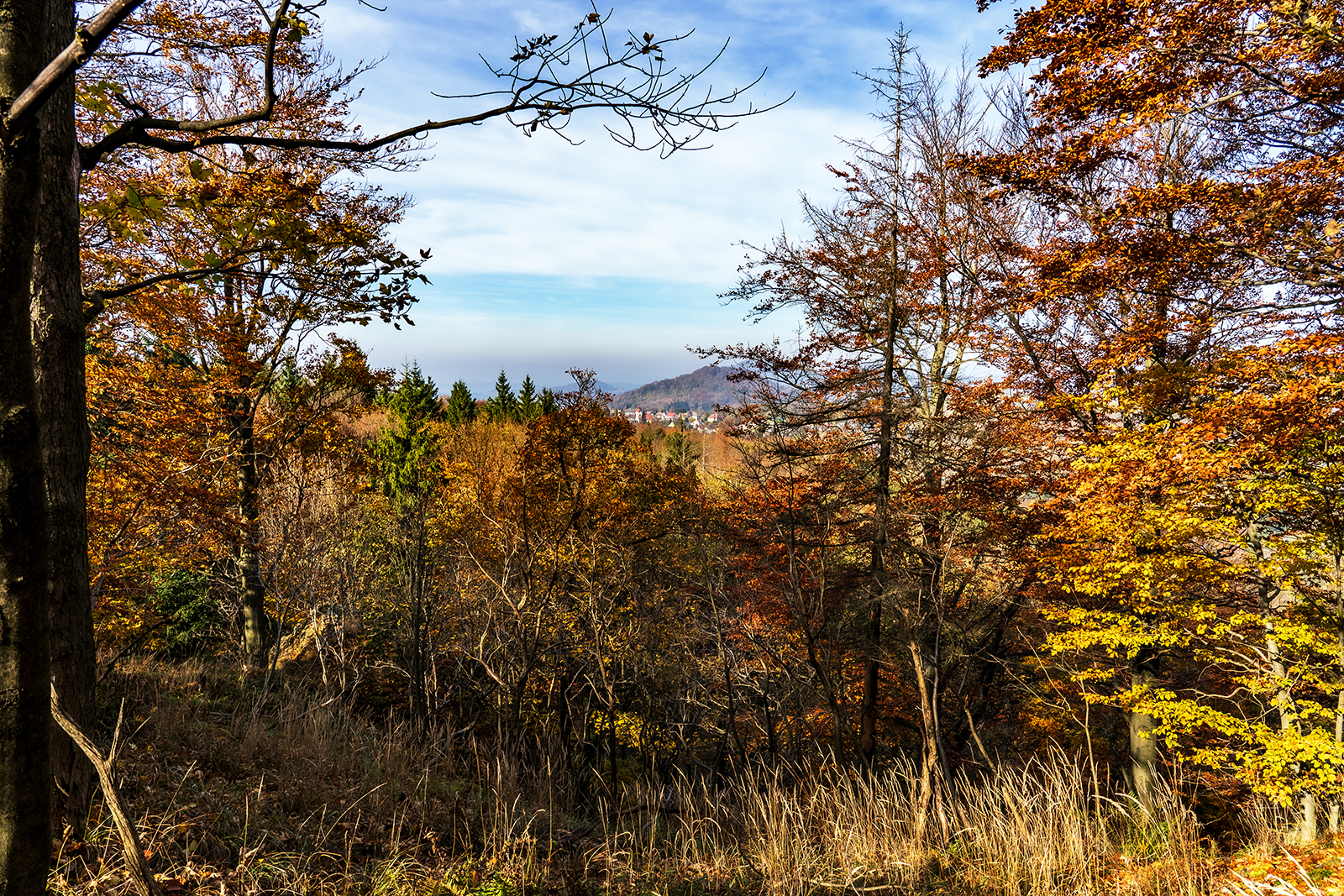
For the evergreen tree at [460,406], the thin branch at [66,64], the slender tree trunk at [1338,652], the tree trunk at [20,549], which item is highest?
the evergreen tree at [460,406]

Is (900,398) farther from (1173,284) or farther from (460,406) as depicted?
(460,406)

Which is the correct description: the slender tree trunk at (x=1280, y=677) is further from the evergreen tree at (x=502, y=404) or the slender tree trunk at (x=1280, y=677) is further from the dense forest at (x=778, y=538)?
the evergreen tree at (x=502, y=404)

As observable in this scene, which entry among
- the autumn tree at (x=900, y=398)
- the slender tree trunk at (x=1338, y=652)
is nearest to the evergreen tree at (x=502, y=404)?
the autumn tree at (x=900, y=398)

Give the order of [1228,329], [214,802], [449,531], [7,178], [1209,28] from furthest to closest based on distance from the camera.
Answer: [449,531]
[1228,329]
[1209,28]
[214,802]
[7,178]

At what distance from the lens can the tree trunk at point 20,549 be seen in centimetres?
173

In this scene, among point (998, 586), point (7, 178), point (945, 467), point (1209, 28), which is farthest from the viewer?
point (998, 586)

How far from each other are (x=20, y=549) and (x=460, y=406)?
142 feet

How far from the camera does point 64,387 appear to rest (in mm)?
3271

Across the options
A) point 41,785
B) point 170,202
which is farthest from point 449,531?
point 41,785

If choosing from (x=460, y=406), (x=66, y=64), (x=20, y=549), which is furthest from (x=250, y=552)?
(x=460, y=406)

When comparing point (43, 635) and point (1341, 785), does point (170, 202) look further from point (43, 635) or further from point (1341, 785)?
point (1341, 785)

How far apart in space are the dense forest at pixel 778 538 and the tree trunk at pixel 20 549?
1cm

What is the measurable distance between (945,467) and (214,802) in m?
12.6

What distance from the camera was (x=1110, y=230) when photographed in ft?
31.6
